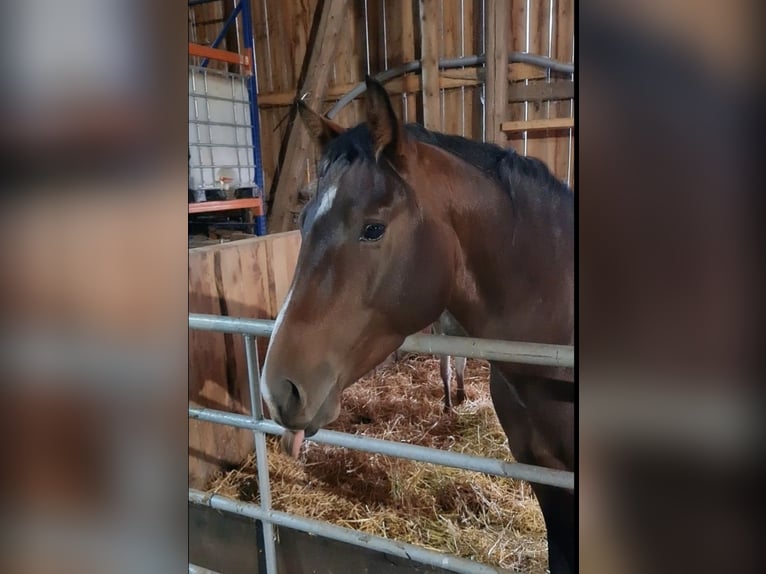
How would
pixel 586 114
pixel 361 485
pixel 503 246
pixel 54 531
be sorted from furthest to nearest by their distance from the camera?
pixel 361 485
pixel 54 531
pixel 503 246
pixel 586 114

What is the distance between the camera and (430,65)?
0.71 m

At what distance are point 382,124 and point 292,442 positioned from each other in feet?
1.69

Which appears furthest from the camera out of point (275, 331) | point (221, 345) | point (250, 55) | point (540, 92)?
point (221, 345)

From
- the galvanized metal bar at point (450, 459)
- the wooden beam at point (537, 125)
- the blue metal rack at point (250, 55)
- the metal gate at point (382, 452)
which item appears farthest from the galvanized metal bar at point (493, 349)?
the blue metal rack at point (250, 55)

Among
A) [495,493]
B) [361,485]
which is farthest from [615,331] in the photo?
[361,485]

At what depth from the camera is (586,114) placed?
587 mm

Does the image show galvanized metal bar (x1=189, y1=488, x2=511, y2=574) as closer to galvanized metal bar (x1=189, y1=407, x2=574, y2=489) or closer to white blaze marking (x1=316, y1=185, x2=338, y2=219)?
galvanized metal bar (x1=189, y1=407, x2=574, y2=489)

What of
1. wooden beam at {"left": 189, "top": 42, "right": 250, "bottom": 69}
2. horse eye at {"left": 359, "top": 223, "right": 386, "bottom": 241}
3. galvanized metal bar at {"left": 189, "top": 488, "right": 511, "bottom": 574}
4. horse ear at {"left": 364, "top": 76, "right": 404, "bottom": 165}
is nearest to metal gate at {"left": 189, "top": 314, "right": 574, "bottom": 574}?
galvanized metal bar at {"left": 189, "top": 488, "right": 511, "bottom": 574}

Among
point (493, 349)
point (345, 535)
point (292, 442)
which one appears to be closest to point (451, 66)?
point (493, 349)

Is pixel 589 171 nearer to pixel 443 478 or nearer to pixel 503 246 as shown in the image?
pixel 503 246

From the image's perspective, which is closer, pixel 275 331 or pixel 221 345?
pixel 275 331

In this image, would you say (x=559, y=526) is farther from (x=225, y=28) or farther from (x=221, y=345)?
(x=225, y=28)

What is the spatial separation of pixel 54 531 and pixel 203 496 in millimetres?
252

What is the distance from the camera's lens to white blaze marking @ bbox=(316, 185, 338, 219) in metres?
0.72
